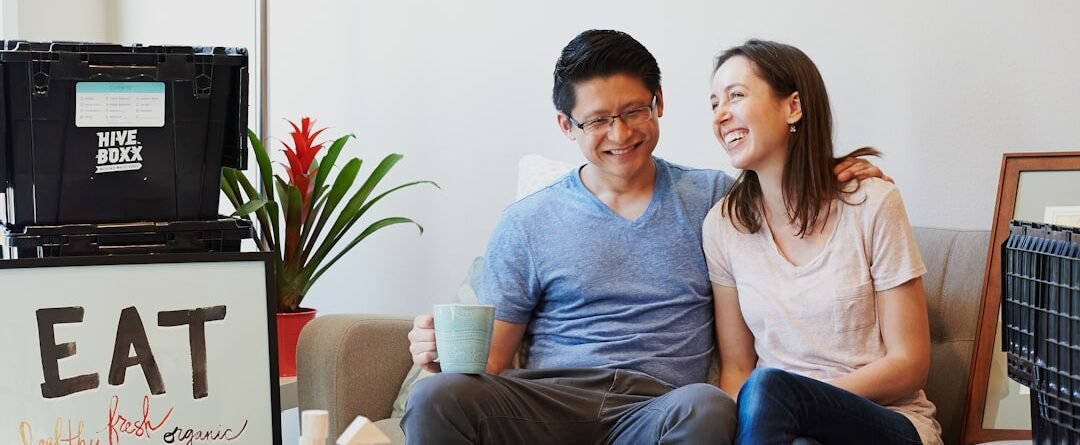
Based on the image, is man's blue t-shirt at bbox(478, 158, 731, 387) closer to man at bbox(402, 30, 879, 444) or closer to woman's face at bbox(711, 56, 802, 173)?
man at bbox(402, 30, 879, 444)

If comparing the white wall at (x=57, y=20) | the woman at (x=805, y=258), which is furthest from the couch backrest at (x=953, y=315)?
the white wall at (x=57, y=20)

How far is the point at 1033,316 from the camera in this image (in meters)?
1.08

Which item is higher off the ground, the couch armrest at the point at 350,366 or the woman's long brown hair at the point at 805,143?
the woman's long brown hair at the point at 805,143

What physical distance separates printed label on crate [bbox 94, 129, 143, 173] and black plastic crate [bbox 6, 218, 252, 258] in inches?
3.9

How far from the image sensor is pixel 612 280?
196cm

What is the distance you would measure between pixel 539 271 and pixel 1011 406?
0.86 metres

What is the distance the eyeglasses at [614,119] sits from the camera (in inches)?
76.7

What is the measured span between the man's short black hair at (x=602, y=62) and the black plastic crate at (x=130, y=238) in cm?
63

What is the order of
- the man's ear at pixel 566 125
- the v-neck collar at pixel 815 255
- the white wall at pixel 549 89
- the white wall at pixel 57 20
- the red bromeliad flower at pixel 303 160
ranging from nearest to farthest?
the v-neck collar at pixel 815 255, the man's ear at pixel 566 125, the white wall at pixel 549 89, the red bromeliad flower at pixel 303 160, the white wall at pixel 57 20

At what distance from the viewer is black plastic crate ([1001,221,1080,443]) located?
1011mm

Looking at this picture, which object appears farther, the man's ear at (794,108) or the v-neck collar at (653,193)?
the v-neck collar at (653,193)

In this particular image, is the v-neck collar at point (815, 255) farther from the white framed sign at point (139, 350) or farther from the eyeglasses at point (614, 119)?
the white framed sign at point (139, 350)

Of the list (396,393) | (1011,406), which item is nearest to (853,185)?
(1011,406)

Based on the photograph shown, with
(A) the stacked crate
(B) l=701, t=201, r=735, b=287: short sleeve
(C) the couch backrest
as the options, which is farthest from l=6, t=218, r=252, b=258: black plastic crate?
(C) the couch backrest
